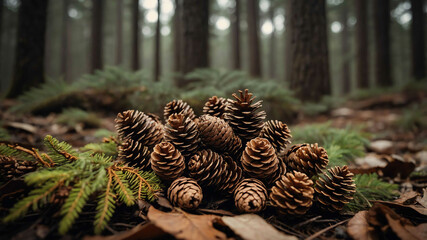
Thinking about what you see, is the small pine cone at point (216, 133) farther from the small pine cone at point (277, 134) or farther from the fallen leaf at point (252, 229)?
the fallen leaf at point (252, 229)

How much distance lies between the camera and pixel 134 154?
4.52ft

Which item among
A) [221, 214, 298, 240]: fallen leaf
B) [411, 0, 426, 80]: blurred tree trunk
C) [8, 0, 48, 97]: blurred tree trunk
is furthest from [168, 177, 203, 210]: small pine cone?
[411, 0, 426, 80]: blurred tree trunk

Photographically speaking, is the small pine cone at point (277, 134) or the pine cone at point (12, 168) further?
the small pine cone at point (277, 134)

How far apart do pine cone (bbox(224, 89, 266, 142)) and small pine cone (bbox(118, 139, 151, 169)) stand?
1.95ft

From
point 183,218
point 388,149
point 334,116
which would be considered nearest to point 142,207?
point 183,218

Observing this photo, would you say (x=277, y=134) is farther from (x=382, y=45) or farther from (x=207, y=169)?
(x=382, y=45)

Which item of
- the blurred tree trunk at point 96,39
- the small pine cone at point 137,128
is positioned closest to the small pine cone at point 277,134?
the small pine cone at point 137,128

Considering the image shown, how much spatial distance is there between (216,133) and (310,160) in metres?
0.59

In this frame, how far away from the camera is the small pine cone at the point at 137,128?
4.51 ft

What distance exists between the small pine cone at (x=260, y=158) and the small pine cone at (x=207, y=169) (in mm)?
155

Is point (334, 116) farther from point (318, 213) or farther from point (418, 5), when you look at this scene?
point (418, 5)

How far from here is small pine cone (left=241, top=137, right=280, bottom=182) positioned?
4.01 feet

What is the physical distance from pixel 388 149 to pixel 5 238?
13.4 ft

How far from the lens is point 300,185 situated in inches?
44.7
